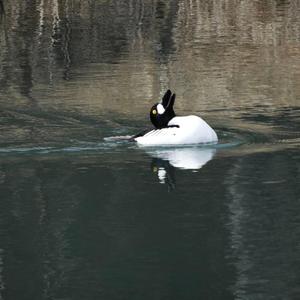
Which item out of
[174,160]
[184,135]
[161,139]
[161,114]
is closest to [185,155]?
[174,160]

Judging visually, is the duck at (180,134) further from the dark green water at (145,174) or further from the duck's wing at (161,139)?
the dark green water at (145,174)

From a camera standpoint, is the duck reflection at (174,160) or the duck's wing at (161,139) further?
the duck's wing at (161,139)

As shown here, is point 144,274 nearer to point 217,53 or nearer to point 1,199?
point 1,199

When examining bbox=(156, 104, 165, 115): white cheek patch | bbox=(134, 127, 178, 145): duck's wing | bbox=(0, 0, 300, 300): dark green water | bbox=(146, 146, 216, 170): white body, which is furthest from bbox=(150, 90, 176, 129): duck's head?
bbox=(146, 146, 216, 170): white body

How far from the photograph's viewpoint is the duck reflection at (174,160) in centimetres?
1557

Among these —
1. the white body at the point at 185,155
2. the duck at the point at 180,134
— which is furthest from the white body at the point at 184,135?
the white body at the point at 185,155

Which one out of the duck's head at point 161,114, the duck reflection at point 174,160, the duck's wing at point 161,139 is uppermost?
the duck's head at point 161,114

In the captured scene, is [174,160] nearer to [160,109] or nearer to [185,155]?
[185,155]

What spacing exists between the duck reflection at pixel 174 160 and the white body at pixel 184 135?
15 cm

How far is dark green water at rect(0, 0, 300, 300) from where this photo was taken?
1098 centimetres

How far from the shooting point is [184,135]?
1753 centimetres

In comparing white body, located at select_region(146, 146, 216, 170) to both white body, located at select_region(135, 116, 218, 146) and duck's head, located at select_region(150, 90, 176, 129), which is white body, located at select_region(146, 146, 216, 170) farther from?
duck's head, located at select_region(150, 90, 176, 129)

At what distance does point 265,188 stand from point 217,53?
1557 cm

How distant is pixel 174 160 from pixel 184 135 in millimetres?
945
